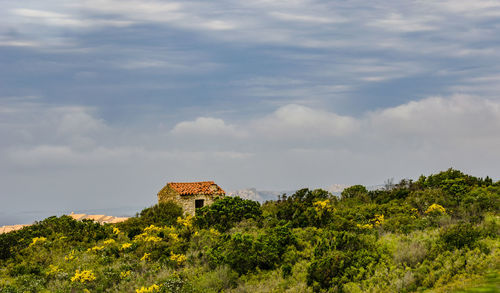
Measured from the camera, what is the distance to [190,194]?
4003 centimetres

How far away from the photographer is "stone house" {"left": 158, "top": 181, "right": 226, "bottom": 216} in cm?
3978

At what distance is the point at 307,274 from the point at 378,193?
19.0 metres

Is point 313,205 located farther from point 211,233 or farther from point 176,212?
point 176,212

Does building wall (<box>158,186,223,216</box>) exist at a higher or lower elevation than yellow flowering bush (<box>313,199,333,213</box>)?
higher

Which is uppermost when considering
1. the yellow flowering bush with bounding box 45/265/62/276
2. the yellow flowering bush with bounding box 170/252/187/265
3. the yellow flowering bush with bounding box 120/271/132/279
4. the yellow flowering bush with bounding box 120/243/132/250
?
the yellow flowering bush with bounding box 120/243/132/250

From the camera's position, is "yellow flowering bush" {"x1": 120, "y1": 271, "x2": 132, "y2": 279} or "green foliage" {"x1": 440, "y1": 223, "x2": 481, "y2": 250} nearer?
"green foliage" {"x1": 440, "y1": 223, "x2": 481, "y2": 250}

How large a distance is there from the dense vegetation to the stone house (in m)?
9.45

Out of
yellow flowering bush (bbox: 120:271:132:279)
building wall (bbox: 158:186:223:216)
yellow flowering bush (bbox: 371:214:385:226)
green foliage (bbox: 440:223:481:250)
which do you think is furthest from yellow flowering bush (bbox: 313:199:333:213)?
building wall (bbox: 158:186:223:216)

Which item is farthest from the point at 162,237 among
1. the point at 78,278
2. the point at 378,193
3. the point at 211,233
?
the point at 378,193

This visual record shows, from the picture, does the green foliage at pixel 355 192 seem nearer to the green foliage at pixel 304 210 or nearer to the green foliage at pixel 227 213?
the green foliage at pixel 304 210

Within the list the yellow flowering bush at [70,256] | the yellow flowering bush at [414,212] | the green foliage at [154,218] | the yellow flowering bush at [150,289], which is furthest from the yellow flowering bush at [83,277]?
the yellow flowering bush at [414,212]

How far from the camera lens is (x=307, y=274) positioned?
15.2 metres

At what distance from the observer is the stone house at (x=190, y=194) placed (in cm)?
3978

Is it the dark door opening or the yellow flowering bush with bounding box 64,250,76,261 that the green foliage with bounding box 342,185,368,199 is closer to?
the dark door opening
